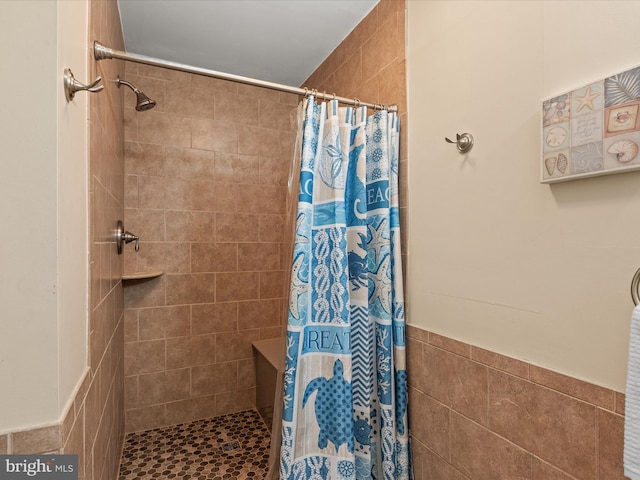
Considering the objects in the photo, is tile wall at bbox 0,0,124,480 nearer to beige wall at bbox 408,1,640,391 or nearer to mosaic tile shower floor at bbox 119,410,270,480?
mosaic tile shower floor at bbox 119,410,270,480

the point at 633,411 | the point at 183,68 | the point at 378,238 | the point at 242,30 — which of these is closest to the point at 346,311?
the point at 378,238

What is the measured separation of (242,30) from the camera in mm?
1847

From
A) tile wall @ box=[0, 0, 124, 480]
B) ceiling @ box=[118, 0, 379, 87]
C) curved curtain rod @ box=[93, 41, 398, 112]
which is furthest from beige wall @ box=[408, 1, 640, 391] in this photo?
tile wall @ box=[0, 0, 124, 480]

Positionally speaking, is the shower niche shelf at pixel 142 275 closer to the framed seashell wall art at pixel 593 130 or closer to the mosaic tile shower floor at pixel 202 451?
the mosaic tile shower floor at pixel 202 451

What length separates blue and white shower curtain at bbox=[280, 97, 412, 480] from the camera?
125 cm

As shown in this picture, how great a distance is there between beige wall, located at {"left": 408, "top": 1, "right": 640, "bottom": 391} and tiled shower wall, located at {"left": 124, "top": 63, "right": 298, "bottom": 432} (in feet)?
3.28

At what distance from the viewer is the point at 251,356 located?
2432 millimetres

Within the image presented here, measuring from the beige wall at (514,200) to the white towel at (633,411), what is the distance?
0.37ft

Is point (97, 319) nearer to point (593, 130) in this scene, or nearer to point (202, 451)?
point (202, 451)

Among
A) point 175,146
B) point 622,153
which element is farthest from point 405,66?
point 175,146

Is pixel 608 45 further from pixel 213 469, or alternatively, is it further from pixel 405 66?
pixel 213 469

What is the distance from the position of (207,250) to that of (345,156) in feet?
4.60

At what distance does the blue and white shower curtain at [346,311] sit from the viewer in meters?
1.25

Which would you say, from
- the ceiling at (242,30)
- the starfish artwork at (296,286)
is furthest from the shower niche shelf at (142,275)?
the ceiling at (242,30)
